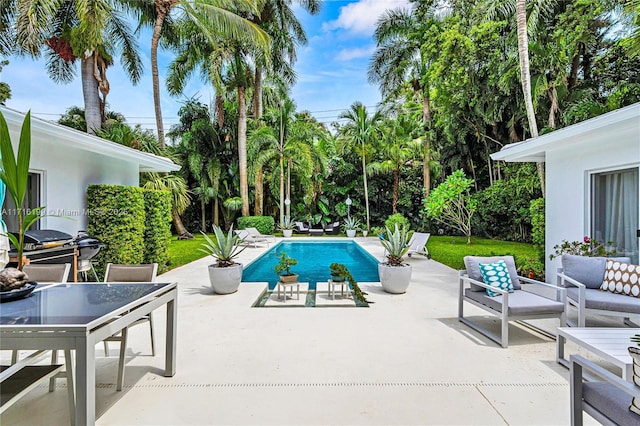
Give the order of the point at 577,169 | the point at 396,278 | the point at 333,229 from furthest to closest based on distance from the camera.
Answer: the point at 333,229 < the point at 577,169 < the point at 396,278

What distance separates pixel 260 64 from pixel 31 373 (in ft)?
62.6

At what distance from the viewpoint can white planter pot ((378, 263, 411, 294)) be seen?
689 cm

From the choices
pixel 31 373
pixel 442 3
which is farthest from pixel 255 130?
pixel 31 373

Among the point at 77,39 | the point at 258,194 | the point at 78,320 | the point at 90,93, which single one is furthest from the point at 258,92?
Result: the point at 78,320

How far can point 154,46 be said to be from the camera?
13.8 metres

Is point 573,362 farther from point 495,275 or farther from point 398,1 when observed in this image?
point 398,1

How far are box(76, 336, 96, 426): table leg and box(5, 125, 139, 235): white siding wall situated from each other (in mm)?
5293

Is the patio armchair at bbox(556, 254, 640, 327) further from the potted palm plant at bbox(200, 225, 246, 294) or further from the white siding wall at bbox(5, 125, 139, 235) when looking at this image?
the white siding wall at bbox(5, 125, 139, 235)

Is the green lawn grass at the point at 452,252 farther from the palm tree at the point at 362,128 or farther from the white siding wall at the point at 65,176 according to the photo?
the palm tree at the point at 362,128

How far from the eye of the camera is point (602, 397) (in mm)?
2189

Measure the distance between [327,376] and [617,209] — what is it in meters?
6.44

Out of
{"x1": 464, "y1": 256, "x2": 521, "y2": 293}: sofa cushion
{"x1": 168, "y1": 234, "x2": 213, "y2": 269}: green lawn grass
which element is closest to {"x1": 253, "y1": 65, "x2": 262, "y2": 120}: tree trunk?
{"x1": 168, "y1": 234, "x2": 213, "y2": 269}: green lawn grass

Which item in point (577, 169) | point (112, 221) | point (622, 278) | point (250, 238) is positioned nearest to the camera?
point (622, 278)

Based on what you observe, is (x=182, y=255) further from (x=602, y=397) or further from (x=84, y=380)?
(x=602, y=397)
